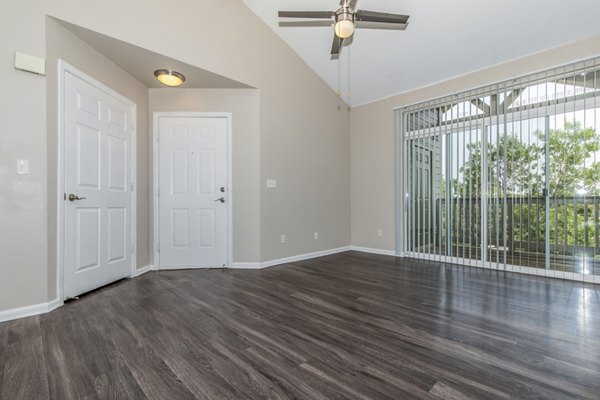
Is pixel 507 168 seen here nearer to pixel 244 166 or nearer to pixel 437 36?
pixel 437 36

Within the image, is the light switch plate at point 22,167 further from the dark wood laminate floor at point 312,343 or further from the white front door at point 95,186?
the dark wood laminate floor at point 312,343

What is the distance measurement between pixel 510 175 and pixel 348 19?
301 cm

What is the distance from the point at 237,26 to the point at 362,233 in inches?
157

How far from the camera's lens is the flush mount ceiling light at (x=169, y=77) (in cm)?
338

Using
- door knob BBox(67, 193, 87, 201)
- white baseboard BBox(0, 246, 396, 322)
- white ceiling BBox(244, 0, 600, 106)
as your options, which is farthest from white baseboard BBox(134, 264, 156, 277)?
white ceiling BBox(244, 0, 600, 106)

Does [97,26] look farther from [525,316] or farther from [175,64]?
[525,316]

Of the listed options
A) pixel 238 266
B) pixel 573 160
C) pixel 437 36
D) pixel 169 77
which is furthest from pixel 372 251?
pixel 169 77

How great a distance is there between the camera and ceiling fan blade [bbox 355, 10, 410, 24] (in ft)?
8.73

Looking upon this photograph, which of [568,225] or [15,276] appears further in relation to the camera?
[568,225]

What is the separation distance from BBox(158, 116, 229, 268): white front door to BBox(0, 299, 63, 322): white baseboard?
146cm

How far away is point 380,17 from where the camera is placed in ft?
8.89

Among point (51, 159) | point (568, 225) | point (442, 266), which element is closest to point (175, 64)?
point (51, 159)

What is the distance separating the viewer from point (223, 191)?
13.1ft

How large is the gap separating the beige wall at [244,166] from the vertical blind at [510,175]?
8.41ft
